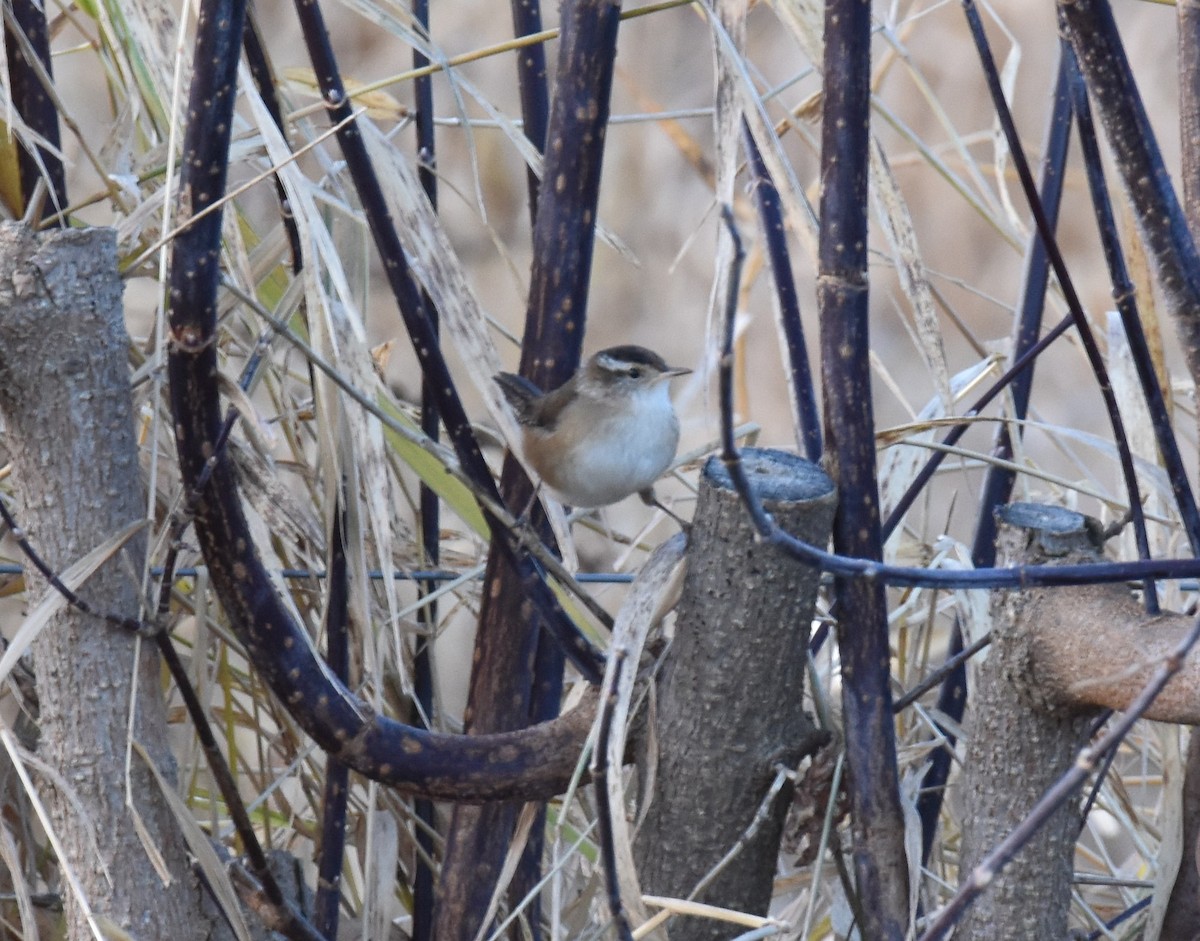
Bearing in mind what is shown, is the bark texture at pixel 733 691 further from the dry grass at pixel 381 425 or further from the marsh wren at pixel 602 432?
the marsh wren at pixel 602 432

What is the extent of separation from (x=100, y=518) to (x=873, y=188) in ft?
2.57

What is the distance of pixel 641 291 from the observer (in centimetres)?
529

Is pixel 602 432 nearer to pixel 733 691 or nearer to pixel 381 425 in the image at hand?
pixel 381 425

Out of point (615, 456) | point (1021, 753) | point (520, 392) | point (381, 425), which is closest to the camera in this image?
point (1021, 753)

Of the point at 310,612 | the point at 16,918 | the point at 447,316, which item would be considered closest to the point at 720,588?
the point at 447,316

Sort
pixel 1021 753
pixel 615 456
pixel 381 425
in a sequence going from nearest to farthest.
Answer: pixel 1021 753
pixel 381 425
pixel 615 456

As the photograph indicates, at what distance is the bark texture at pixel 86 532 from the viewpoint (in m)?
1.07

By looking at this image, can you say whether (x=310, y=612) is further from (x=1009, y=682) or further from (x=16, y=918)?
(x=1009, y=682)

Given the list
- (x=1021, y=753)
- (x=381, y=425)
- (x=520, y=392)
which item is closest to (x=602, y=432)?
(x=520, y=392)

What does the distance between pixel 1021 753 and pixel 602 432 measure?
2.39 feet

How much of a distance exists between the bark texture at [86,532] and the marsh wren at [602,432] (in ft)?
1.63

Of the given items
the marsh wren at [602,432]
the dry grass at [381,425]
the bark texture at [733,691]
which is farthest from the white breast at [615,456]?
the bark texture at [733,691]

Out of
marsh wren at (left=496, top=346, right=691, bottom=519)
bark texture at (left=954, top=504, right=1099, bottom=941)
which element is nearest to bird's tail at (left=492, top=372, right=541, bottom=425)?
marsh wren at (left=496, top=346, right=691, bottom=519)

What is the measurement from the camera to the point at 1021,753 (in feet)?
3.43
